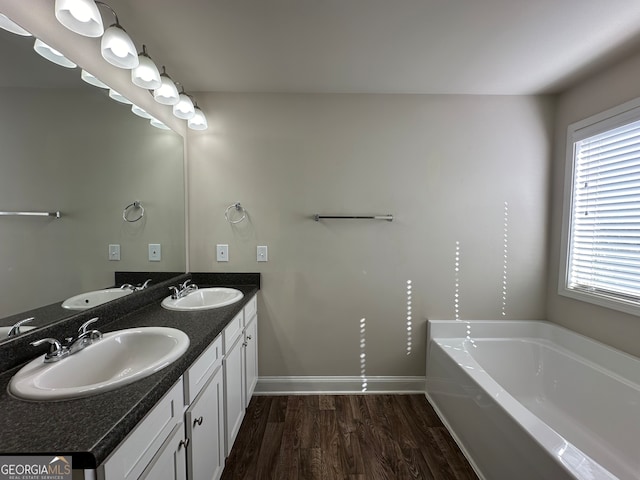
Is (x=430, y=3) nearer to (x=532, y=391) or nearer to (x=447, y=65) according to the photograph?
(x=447, y=65)

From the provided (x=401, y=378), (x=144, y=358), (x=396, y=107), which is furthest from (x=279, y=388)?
(x=396, y=107)

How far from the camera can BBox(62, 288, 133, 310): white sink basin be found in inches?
47.2

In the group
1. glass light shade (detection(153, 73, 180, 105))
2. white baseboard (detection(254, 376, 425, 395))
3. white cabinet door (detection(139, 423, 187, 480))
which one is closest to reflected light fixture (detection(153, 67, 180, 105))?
glass light shade (detection(153, 73, 180, 105))

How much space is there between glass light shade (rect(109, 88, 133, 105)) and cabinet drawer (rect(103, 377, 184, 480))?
1.51 m

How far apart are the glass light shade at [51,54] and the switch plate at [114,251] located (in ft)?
2.77

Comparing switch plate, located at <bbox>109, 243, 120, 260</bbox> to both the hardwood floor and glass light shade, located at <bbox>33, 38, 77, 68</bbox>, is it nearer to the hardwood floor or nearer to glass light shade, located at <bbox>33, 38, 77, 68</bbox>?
glass light shade, located at <bbox>33, 38, 77, 68</bbox>

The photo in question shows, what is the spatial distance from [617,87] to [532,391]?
2.19 metres

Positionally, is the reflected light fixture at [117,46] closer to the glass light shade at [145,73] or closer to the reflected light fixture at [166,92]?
the glass light shade at [145,73]

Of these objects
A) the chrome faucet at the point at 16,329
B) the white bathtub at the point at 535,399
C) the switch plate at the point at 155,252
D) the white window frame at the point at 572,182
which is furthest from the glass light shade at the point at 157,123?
the white window frame at the point at 572,182

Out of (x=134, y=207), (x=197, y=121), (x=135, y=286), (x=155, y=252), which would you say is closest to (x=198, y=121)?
(x=197, y=121)

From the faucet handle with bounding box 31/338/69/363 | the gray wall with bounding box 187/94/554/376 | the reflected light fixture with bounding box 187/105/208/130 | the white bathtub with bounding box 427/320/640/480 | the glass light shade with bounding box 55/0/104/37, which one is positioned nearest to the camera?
the faucet handle with bounding box 31/338/69/363

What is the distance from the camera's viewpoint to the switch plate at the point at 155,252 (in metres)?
1.75

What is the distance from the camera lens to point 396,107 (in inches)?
85.2

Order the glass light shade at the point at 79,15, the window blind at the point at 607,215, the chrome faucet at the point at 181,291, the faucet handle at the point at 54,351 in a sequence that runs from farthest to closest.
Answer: the chrome faucet at the point at 181,291 < the window blind at the point at 607,215 < the glass light shade at the point at 79,15 < the faucet handle at the point at 54,351
